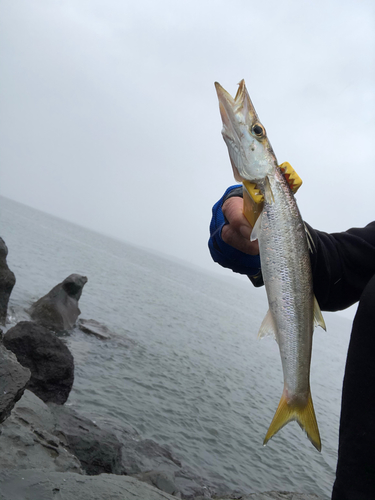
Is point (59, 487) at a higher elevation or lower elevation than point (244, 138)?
lower

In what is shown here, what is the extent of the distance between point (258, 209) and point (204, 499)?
27.5 ft

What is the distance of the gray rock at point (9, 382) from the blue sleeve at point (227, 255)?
3414mm

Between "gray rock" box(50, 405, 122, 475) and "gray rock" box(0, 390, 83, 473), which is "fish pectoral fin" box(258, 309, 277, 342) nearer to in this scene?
"gray rock" box(0, 390, 83, 473)

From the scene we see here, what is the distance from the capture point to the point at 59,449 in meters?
6.17

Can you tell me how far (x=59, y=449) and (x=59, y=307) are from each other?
13.6 m

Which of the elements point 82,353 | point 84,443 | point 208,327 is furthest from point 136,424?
point 208,327

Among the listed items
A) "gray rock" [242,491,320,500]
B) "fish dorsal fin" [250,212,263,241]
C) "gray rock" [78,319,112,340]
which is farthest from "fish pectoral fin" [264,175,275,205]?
"gray rock" [78,319,112,340]

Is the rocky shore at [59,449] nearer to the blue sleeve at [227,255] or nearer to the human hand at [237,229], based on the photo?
the blue sleeve at [227,255]

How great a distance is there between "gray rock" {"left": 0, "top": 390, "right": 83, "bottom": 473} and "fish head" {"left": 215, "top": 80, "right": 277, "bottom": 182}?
475 centimetres

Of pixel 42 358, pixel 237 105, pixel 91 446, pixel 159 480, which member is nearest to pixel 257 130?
pixel 237 105

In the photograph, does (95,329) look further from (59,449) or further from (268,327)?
(268,327)

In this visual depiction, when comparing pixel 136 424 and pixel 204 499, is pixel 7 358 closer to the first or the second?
pixel 204 499

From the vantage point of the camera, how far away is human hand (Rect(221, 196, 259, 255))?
115 inches

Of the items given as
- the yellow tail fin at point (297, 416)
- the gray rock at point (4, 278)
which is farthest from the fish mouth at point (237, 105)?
the gray rock at point (4, 278)
